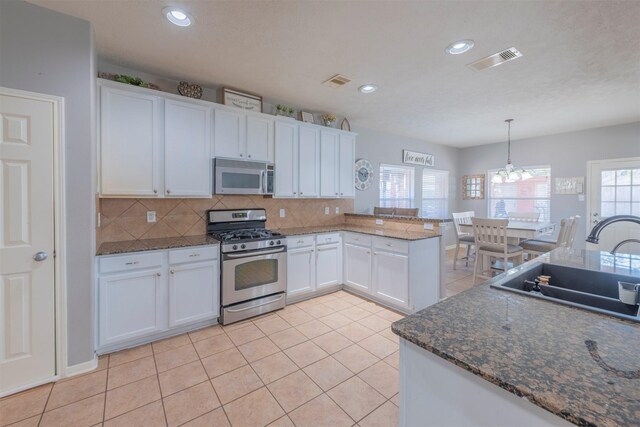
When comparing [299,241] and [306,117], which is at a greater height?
[306,117]

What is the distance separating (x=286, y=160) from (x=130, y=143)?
65.1 inches

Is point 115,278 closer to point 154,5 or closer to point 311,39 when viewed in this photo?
point 154,5

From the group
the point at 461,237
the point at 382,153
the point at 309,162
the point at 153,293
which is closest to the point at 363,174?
the point at 382,153

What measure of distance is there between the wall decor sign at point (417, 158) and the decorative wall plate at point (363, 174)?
3.47 feet

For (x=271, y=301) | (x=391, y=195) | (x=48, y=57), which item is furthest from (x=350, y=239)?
(x=48, y=57)

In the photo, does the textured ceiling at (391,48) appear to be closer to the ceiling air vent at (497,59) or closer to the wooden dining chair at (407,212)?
the ceiling air vent at (497,59)

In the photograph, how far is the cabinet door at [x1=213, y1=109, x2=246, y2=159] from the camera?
9.90 ft

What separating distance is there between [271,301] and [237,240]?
2.65 feet

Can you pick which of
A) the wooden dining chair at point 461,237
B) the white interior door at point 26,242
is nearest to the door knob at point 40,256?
the white interior door at point 26,242

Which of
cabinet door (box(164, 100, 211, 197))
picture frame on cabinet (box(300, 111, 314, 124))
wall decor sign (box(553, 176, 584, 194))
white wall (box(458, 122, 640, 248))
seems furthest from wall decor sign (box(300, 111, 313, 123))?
wall decor sign (box(553, 176, 584, 194))

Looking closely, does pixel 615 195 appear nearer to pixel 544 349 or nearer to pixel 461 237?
pixel 461 237

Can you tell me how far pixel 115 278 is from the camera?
7.50ft

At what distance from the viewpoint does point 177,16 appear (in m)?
1.96

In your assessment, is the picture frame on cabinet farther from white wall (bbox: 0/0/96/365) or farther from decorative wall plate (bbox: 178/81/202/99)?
white wall (bbox: 0/0/96/365)
